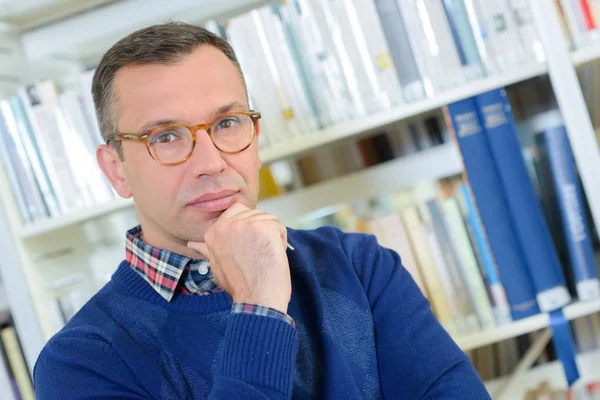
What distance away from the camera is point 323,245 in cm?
127

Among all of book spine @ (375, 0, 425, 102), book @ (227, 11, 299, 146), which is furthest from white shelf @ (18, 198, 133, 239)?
book spine @ (375, 0, 425, 102)

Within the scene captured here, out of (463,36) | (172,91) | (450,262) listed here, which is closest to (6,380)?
(172,91)

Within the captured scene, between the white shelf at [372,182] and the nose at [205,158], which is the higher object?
the nose at [205,158]

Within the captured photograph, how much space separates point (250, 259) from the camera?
1.01 m

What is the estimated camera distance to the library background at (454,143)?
1.48 meters

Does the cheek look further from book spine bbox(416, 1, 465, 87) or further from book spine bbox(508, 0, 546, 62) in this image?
book spine bbox(508, 0, 546, 62)

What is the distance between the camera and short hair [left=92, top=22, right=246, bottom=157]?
3.68ft

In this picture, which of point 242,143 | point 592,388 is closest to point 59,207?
point 242,143

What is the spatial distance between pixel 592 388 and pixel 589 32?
31.1 inches

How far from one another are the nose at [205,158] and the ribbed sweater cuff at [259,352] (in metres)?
0.24

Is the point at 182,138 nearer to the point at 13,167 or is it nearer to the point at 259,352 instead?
the point at 259,352

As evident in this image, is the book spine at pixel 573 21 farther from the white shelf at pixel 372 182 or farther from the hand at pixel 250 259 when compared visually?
the hand at pixel 250 259

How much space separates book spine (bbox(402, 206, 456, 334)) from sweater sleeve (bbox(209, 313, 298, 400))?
2.23ft

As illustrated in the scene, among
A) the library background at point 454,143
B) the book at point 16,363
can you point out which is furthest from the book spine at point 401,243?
the book at point 16,363
